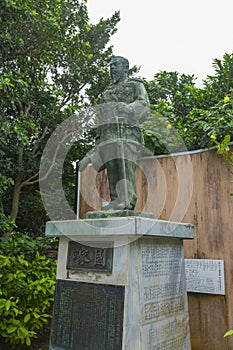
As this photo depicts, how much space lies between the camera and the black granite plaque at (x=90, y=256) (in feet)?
9.48

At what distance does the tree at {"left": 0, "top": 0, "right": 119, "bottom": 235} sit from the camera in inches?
205

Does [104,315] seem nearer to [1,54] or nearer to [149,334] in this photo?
[149,334]

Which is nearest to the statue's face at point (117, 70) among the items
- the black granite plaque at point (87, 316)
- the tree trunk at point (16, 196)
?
the black granite plaque at point (87, 316)

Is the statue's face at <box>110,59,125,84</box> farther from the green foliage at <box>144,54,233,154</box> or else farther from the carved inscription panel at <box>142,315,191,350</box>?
the carved inscription panel at <box>142,315,191,350</box>

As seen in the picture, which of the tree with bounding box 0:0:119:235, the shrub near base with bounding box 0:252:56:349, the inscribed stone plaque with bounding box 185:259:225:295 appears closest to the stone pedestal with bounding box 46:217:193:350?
the inscribed stone plaque with bounding box 185:259:225:295

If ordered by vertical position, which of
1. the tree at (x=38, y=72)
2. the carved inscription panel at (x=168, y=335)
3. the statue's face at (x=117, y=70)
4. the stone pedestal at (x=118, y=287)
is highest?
the tree at (x=38, y=72)

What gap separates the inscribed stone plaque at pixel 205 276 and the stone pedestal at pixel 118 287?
802mm

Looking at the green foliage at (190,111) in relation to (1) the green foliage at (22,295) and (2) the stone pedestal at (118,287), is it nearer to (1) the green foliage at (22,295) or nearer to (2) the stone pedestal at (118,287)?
(2) the stone pedestal at (118,287)

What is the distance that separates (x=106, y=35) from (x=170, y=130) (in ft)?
14.8

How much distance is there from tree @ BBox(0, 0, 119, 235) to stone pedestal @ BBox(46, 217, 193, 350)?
8.53 feet

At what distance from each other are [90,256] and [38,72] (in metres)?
5.55

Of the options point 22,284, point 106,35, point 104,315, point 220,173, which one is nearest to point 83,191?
point 22,284

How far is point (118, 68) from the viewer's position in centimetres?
340

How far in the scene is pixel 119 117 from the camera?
3129 mm
